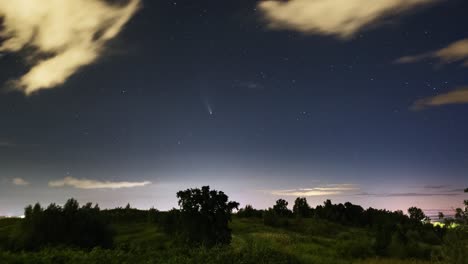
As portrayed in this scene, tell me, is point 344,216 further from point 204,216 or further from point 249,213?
point 204,216

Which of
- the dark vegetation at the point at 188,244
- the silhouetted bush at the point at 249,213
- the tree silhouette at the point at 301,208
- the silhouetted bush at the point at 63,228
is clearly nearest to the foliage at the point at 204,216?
the dark vegetation at the point at 188,244

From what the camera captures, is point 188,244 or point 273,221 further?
point 273,221

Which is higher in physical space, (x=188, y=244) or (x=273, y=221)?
(x=273, y=221)

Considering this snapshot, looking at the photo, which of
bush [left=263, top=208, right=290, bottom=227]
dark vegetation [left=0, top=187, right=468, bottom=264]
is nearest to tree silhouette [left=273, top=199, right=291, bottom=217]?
bush [left=263, top=208, right=290, bottom=227]

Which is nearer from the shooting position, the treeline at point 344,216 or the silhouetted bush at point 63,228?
the silhouetted bush at point 63,228

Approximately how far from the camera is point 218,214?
138 feet

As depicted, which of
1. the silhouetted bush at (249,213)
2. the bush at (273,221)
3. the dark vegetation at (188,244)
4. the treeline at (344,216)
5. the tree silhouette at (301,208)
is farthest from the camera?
the tree silhouette at (301,208)

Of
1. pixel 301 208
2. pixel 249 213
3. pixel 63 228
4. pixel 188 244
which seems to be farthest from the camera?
pixel 301 208

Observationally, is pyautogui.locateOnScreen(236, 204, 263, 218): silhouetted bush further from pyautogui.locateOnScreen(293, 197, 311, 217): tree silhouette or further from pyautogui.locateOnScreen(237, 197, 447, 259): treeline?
pyautogui.locateOnScreen(293, 197, 311, 217): tree silhouette

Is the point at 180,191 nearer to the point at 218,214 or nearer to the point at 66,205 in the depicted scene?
the point at 218,214

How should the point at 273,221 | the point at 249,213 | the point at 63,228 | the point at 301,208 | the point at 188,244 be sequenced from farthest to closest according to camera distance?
the point at 301,208 < the point at 249,213 < the point at 273,221 < the point at 63,228 < the point at 188,244

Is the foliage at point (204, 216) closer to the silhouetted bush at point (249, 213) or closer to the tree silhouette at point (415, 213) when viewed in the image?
the silhouetted bush at point (249, 213)

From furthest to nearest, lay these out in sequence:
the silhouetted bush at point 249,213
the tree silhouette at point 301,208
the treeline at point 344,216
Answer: the tree silhouette at point 301,208, the silhouetted bush at point 249,213, the treeline at point 344,216

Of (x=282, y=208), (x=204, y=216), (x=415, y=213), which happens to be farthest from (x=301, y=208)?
(x=204, y=216)
